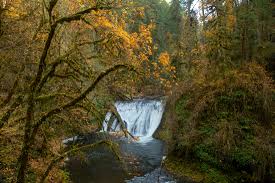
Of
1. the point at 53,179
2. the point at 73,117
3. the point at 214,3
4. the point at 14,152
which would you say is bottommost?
the point at 53,179

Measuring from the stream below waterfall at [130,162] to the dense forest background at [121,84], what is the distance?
126cm

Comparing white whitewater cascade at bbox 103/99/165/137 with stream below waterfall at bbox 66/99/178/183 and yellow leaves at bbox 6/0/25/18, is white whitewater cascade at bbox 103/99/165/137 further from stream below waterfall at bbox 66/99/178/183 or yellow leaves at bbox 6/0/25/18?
yellow leaves at bbox 6/0/25/18

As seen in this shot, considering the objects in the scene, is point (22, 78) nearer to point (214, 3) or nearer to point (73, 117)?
point (73, 117)

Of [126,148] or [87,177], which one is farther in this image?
[126,148]

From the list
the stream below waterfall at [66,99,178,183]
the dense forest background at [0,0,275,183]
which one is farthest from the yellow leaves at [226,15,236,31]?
the stream below waterfall at [66,99,178,183]

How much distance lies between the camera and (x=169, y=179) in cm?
1603

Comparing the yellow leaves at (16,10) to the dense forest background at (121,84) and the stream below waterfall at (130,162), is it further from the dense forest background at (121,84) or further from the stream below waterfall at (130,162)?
the stream below waterfall at (130,162)

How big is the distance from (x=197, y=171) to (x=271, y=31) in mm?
9778

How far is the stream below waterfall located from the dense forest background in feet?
4.15

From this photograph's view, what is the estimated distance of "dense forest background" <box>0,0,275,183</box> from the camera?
26.5ft

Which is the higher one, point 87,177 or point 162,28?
point 162,28

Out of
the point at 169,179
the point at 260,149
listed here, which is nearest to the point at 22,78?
the point at 169,179

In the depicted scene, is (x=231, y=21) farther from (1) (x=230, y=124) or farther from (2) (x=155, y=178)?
(2) (x=155, y=178)

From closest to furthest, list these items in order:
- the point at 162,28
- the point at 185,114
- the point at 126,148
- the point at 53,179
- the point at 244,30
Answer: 1. the point at 53,179
2. the point at 185,114
3. the point at 244,30
4. the point at 126,148
5. the point at 162,28
